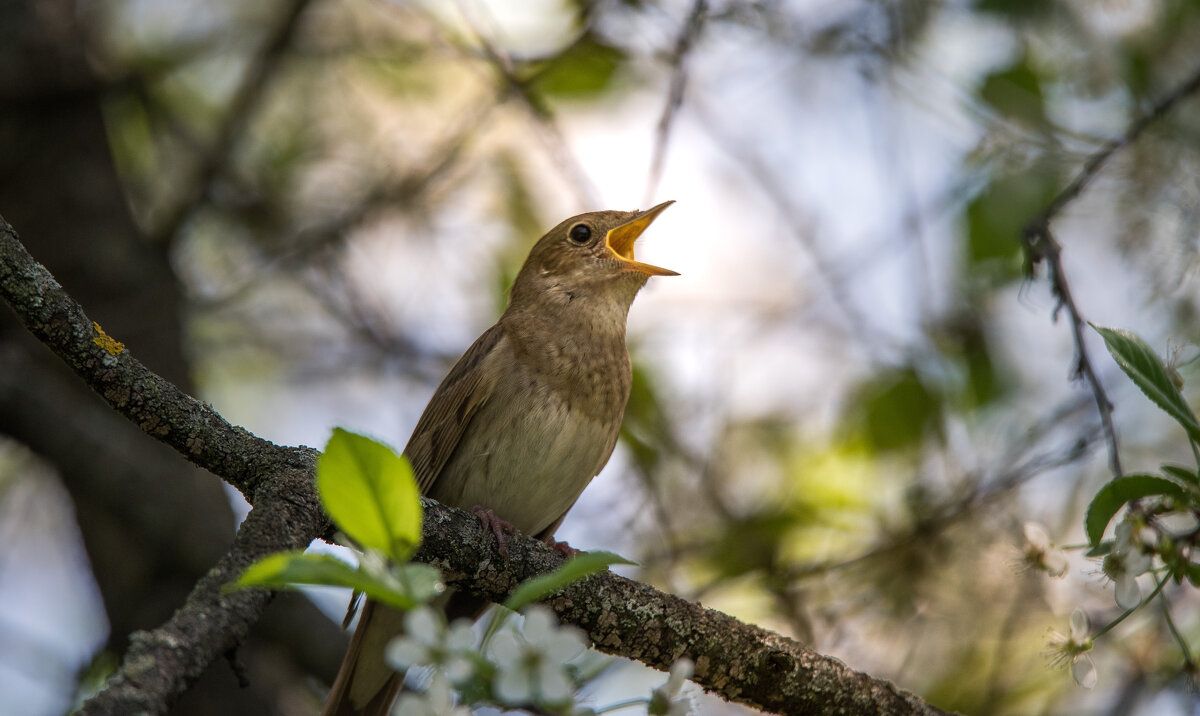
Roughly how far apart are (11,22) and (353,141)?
2103 millimetres

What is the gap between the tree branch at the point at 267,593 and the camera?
1.82 meters

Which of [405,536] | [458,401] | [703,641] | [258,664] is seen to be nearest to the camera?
[405,536]

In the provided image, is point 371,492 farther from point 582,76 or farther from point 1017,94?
point 582,76

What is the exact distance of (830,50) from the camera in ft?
19.5

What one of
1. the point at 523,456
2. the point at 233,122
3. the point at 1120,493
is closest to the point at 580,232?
the point at 523,456

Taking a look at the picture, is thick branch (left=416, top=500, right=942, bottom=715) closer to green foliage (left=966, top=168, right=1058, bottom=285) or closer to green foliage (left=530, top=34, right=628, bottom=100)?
green foliage (left=966, top=168, right=1058, bottom=285)

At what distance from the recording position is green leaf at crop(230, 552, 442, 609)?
1.59 metres

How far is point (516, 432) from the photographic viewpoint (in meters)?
4.30

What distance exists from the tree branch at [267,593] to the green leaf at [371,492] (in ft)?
1.25

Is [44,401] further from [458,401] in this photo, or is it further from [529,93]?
[529,93]

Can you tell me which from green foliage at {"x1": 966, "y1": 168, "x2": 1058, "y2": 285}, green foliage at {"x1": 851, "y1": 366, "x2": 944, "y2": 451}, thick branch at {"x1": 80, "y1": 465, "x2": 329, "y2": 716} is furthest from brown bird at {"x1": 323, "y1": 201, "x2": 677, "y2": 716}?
thick branch at {"x1": 80, "y1": 465, "x2": 329, "y2": 716}

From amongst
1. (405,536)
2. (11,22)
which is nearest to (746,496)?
(405,536)

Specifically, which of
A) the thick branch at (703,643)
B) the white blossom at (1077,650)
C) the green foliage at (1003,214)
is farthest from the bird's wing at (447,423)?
the white blossom at (1077,650)

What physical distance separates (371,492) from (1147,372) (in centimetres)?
178
